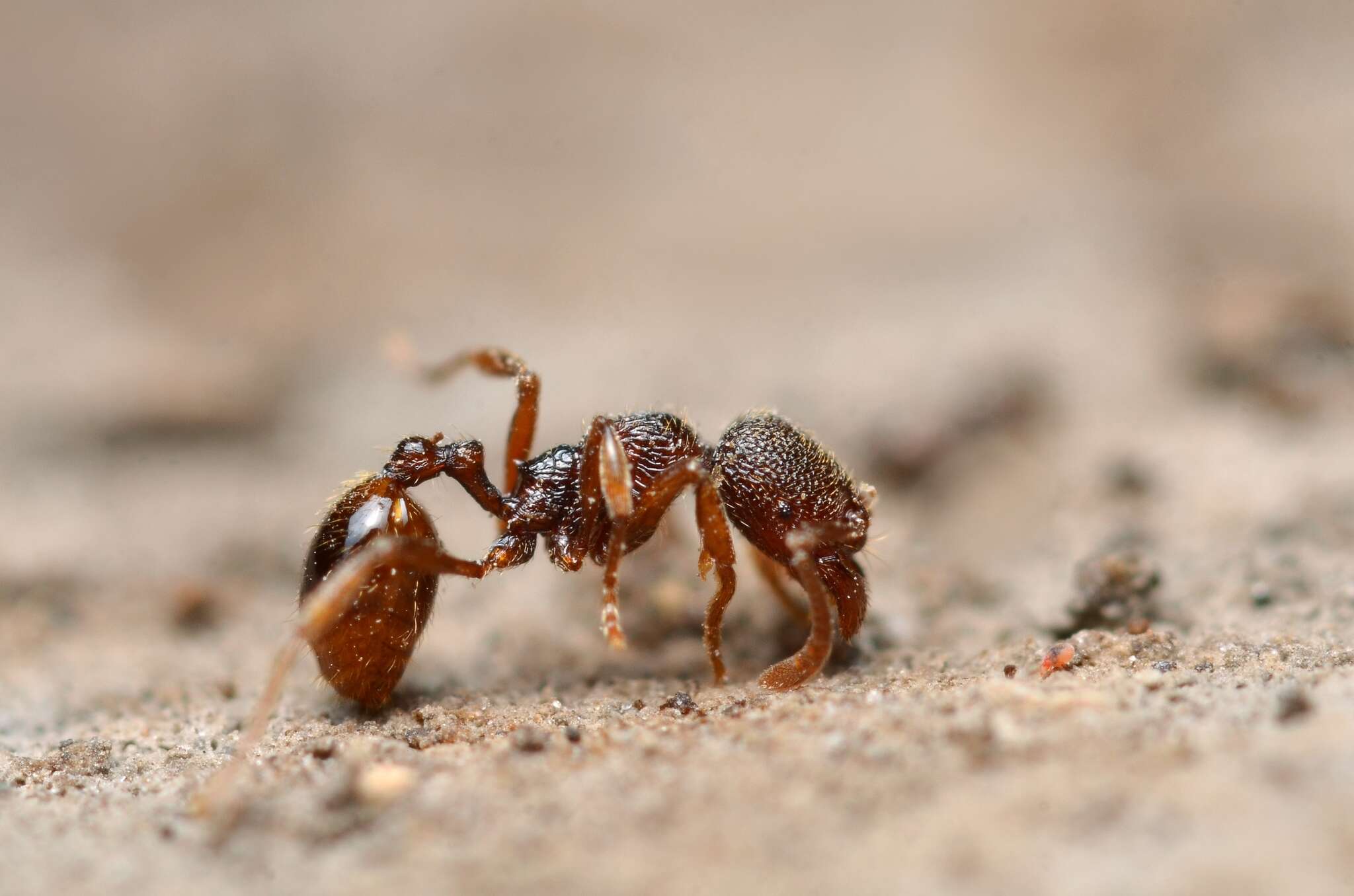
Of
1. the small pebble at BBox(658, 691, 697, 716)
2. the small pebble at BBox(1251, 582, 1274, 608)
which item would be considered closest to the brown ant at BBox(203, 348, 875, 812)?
the small pebble at BBox(658, 691, 697, 716)

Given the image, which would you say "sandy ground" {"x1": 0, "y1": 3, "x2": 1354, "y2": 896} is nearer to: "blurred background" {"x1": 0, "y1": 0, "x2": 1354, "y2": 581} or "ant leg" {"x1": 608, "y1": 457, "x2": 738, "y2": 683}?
"blurred background" {"x1": 0, "y1": 0, "x2": 1354, "y2": 581}

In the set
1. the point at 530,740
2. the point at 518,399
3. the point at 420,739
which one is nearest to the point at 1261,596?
the point at 530,740

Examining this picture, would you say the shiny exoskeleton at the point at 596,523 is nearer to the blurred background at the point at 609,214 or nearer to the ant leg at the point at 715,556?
the ant leg at the point at 715,556

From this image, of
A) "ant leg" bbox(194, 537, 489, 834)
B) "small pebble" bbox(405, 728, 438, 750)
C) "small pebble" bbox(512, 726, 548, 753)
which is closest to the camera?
"ant leg" bbox(194, 537, 489, 834)

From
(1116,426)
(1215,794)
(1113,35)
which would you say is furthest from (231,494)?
(1113,35)

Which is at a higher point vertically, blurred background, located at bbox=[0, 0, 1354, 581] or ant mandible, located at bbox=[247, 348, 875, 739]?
blurred background, located at bbox=[0, 0, 1354, 581]

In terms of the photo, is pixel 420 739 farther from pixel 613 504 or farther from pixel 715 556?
pixel 715 556
